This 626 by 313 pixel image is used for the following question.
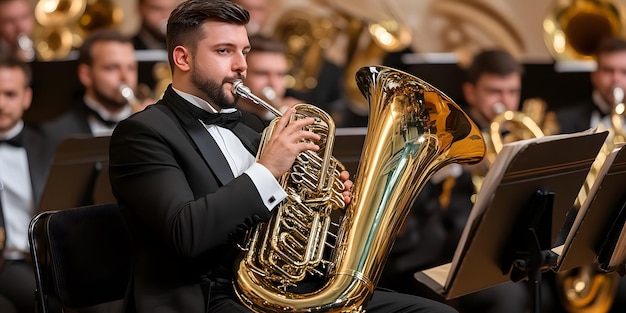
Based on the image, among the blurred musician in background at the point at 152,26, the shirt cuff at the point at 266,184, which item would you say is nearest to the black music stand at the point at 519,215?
the shirt cuff at the point at 266,184

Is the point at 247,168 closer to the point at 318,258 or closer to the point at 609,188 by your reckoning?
the point at 318,258

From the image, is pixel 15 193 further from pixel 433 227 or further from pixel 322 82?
pixel 322 82

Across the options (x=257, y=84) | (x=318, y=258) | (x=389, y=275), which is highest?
(x=257, y=84)

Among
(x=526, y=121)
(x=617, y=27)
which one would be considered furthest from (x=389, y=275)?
(x=617, y=27)

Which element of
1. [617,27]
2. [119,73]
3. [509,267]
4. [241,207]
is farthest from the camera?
[617,27]

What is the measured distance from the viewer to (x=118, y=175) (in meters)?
2.50

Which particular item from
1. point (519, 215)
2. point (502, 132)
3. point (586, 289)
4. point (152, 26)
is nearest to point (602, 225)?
point (519, 215)

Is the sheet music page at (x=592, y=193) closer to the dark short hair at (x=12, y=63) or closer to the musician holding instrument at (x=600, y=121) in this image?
the musician holding instrument at (x=600, y=121)

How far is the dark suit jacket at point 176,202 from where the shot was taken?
7.83 feet

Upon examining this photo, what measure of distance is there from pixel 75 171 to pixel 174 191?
0.95 meters

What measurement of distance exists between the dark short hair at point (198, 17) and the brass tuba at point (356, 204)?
1.02 feet

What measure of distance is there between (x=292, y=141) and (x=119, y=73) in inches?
97.7

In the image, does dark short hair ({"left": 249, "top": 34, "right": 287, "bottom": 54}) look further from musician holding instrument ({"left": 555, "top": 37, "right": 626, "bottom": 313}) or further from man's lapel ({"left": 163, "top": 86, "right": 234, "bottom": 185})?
man's lapel ({"left": 163, "top": 86, "right": 234, "bottom": 185})

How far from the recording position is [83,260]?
104 inches
